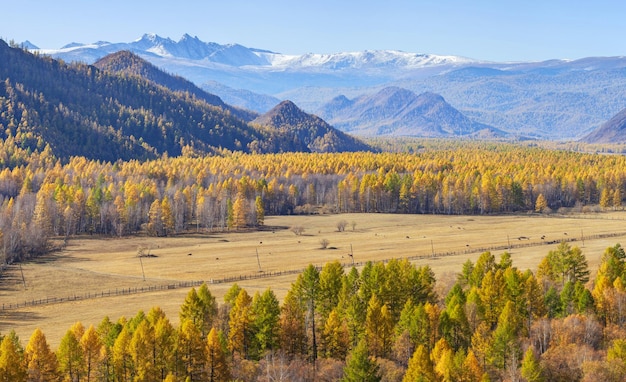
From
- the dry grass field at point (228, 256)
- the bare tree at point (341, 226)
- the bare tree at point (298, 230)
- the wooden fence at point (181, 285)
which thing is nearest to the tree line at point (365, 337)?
the dry grass field at point (228, 256)

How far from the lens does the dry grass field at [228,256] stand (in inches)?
4117

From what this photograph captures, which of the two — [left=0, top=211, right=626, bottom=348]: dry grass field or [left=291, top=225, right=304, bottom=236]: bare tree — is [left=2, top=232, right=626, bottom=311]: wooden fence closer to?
[left=0, top=211, right=626, bottom=348]: dry grass field

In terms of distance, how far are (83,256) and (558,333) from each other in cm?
9917

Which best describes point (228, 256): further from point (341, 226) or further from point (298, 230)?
point (341, 226)

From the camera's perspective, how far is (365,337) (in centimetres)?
7838

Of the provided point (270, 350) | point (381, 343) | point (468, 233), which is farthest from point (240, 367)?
point (468, 233)

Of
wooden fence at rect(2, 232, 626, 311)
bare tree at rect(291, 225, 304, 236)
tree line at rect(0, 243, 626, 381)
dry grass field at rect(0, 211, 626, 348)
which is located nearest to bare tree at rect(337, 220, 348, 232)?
dry grass field at rect(0, 211, 626, 348)

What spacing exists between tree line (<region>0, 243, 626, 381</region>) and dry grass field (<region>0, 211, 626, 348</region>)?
51.6ft

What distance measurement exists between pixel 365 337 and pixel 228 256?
72.3 meters

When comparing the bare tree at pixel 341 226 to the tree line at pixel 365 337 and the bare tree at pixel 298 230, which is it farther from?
the tree line at pixel 365 337

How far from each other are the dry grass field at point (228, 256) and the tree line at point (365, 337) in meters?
15.7

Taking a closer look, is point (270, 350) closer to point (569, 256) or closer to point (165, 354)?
point (165, 354)

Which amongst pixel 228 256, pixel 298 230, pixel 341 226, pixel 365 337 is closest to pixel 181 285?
pixel 228 256

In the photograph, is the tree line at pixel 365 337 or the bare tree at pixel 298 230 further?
the bare tree at pixel 298 230
